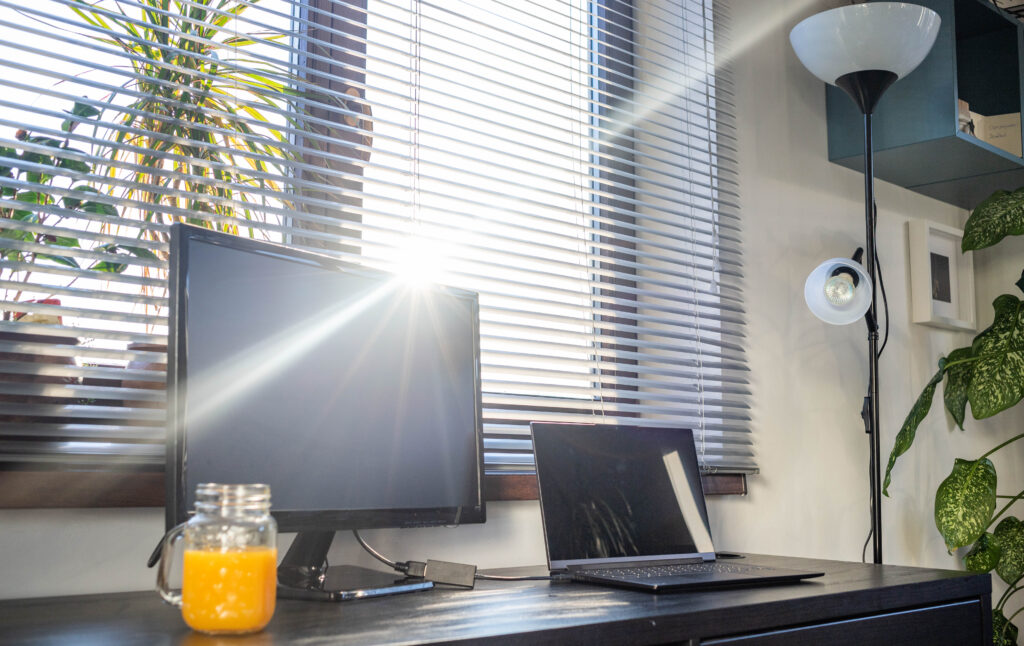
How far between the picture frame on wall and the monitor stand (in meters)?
2.06

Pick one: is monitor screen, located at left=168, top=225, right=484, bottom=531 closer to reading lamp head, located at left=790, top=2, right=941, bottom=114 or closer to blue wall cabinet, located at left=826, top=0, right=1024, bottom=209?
reading lamp head, located at left=790, top=2, right=941, bottom=114

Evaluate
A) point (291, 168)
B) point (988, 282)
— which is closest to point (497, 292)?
point (291, 168)

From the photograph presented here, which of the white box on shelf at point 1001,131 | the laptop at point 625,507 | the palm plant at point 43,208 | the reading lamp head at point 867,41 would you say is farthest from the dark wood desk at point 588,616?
the white box on shelf at point 1001,131

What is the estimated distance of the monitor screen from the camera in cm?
108

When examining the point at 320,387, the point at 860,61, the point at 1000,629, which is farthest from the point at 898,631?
the point at 1000,629

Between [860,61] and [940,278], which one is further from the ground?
[860,61]

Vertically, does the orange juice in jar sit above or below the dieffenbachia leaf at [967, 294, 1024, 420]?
below

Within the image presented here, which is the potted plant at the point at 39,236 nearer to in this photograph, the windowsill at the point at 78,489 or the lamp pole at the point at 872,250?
the windowsill at the point at 78,489

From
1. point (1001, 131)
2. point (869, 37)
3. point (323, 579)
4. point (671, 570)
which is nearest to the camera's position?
point (323, 579)

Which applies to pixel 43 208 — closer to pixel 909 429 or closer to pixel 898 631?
pixel 898 631

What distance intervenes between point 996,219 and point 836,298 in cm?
73

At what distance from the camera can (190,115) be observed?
57.3 inches

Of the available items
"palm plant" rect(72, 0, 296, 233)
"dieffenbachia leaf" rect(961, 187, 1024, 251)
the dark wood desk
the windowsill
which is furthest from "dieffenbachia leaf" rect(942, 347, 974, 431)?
the windowsill

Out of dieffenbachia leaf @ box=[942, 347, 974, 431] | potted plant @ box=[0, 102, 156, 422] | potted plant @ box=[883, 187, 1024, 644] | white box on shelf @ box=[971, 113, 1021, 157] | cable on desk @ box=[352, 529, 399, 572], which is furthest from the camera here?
white box on shelf @ box=[971, 113, 1021, 157]
